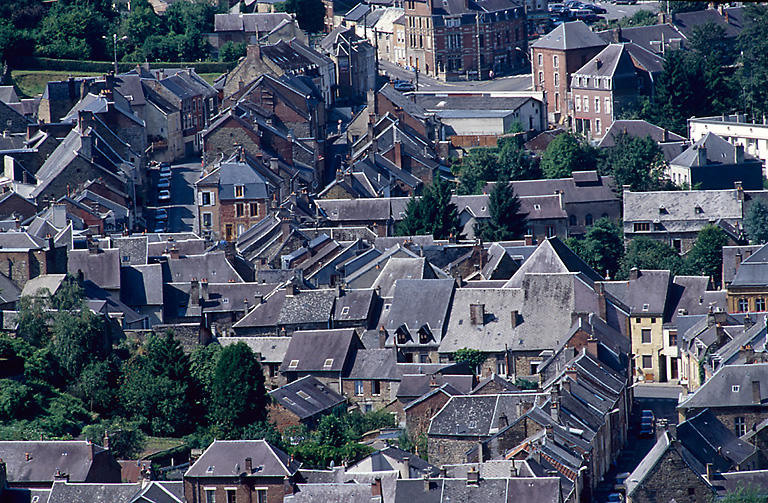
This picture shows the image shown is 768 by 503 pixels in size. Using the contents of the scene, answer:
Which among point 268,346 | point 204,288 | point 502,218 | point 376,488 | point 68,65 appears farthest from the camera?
point 68,65

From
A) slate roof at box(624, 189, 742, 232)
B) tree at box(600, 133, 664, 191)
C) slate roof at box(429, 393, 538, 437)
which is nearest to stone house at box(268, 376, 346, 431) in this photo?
slate roof at box(429, 393, 538, 437)

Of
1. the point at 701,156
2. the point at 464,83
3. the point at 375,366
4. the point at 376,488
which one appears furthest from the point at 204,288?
the point at 464,83

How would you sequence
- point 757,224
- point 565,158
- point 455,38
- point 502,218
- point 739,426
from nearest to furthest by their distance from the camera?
1. point 739,426
2. point 757,224
3. point 502,218
4. point 565,158
5. point 455,38

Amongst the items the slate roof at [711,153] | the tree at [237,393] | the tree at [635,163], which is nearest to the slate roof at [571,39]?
the tree at [635,163]

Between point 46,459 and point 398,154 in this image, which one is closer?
point 46,459

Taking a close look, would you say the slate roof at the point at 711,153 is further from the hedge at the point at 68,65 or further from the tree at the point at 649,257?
the hedge at the point at 68,65

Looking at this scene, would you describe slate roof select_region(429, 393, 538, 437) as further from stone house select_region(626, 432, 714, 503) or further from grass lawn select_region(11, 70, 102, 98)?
grass lawn select_region(11, 70, 102, 98)

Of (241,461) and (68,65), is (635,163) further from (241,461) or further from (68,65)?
(241,461)
